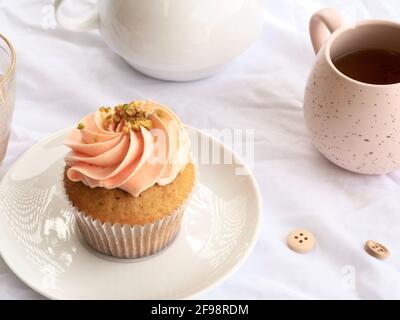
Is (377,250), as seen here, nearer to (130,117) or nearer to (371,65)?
(371,65)

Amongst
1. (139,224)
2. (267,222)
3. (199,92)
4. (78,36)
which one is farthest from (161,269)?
(78,36)

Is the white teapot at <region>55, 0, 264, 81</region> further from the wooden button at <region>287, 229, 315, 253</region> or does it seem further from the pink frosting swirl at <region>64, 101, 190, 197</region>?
the wooden button at <region>287, 229, 315, 253</region>

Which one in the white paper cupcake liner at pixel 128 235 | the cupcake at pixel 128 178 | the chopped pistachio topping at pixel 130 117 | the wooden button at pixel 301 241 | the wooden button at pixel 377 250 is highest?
the chopped pistachio topping at pixel 130 117

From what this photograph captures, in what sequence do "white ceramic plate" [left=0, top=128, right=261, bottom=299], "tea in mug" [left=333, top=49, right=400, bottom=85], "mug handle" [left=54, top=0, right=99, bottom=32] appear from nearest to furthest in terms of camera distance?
1. "white ceramic plate" [left=0, top=128, right=261, bottom=299]
2. "tea in mug" [left=333, top=49, right=400, bottom=85]
3. "mug handle" [left=54, top=0, right=99, bottom=32]

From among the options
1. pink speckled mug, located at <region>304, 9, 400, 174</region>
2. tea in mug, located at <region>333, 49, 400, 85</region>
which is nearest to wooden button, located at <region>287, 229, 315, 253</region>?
pink speckled mug, located at <region>304, 9, 400, 174</region>

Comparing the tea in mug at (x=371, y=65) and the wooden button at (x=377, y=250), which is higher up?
the tea in mug at (x=371, y=65)

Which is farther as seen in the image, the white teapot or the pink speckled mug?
the white teapot

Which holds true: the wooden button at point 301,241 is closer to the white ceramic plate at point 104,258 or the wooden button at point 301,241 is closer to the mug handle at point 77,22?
the white ceramic plate at point 104,258

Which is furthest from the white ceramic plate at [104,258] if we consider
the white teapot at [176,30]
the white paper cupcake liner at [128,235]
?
the white teapot at [176,30]
